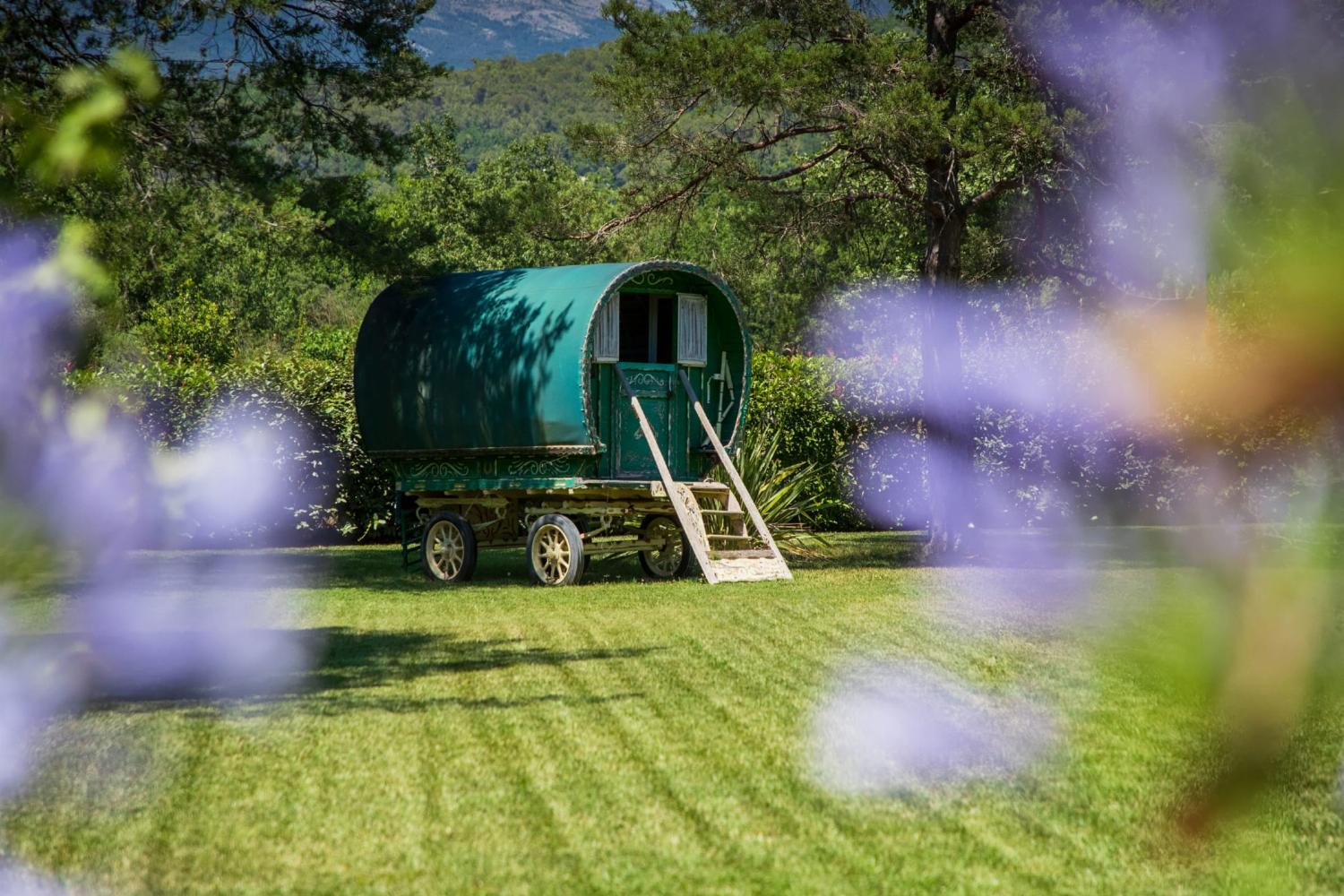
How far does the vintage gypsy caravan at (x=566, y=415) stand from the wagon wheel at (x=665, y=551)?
22 mm

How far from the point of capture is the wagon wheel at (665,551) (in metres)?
16.5

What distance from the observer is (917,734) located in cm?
680

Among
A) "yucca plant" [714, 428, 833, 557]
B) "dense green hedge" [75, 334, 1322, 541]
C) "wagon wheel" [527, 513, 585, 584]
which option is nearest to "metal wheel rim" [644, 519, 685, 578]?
"yucca plant" [714, 428, 833, 557]

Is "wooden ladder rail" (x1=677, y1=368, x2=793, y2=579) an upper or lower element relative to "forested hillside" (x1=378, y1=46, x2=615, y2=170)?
lower

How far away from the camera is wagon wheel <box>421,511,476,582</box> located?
1614 centimetres

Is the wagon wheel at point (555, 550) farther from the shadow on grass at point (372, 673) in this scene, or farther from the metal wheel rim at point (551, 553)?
the shadow on grass at point (372, 673)

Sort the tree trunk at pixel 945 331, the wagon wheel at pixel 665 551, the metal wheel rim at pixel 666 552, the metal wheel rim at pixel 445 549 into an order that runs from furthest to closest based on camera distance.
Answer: the tree trunk at pixel 945 331
the metal wheel rim at pixel 666 552
the wagon wheel at pixel 665 551
the metal wheel rim at pixel 445 549

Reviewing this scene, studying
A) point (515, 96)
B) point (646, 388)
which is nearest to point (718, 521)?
point (646, 388)

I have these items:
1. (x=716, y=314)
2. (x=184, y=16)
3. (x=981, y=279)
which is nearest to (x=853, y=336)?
(x=981, y=279)

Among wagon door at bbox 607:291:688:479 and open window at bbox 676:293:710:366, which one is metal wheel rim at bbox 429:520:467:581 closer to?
wagon door at bbox 607:291:688:479

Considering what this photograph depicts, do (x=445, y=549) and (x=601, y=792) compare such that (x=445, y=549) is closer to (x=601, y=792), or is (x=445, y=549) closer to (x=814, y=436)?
(x=814, y=436)

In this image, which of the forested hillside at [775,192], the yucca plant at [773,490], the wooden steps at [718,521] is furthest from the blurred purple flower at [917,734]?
the yucca plant at [773,490]

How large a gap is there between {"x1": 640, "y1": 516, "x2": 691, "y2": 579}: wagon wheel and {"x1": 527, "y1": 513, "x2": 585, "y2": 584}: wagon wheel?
129cm

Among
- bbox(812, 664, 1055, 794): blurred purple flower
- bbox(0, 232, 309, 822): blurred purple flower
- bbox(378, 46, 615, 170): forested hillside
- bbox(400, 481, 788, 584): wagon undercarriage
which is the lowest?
bbox(812, 664, 1055, 794): blurred purple flower
